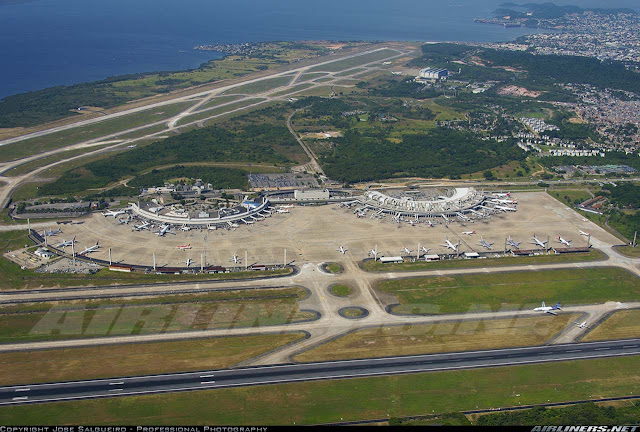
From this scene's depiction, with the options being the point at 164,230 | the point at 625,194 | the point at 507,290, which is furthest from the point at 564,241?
the point at 164,230

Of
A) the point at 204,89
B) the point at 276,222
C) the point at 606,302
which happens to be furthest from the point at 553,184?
the point at 204,89

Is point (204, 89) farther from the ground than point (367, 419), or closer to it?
farther from the ground

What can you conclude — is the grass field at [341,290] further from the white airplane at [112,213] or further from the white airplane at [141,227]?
the white airplane at [112,213]

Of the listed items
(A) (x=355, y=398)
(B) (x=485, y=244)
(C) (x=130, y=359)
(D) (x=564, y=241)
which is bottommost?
(A) (x=355, y=398)

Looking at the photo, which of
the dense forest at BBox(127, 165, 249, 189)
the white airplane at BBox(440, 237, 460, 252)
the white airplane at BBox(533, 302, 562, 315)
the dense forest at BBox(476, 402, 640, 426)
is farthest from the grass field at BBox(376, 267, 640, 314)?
the dense forest at BBox(127, 165, 249, 189)

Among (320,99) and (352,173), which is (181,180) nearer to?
(352,173)

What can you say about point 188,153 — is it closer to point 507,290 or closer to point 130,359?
point 130,359

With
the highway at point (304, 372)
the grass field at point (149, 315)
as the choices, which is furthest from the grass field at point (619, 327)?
the grass field at point (149, 315)

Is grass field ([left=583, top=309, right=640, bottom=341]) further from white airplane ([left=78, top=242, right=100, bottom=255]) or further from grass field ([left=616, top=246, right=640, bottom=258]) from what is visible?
white airplane ([left=78, top=242, right=100, bottom=255])

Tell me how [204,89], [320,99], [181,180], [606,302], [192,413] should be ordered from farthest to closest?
[204,89] → [320,99] → [181,180] → [606,302] → [192,413]
